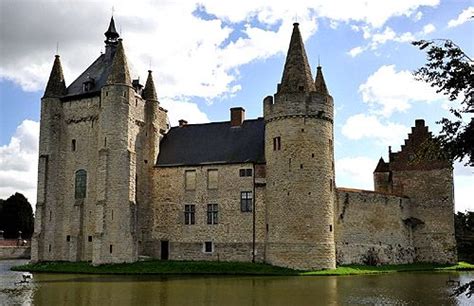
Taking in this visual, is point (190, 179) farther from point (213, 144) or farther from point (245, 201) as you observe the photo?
point (245, 201)

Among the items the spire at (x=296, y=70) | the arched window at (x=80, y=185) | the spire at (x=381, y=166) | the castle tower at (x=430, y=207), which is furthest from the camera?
the spire at (x=381, y=166)

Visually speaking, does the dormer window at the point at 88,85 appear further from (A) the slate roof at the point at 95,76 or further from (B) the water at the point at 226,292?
(B) the water at the point at 226,292

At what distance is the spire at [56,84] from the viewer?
43.4 m

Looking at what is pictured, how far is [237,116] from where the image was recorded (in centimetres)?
4431

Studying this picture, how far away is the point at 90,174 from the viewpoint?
41.2 meters

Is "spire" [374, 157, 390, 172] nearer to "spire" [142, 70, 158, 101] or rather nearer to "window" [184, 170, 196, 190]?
"window" [184, 170, 196, 190]

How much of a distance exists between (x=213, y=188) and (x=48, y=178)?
1241 centimetres

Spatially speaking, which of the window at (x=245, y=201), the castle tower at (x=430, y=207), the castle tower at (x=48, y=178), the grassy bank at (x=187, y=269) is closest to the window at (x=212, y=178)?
the window at (x=245, y=201)

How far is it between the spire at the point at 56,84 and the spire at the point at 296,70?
56.4 feet

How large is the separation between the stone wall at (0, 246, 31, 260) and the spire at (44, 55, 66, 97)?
85.6 feet

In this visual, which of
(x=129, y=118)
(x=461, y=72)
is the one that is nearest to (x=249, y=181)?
(x=129, y=118)

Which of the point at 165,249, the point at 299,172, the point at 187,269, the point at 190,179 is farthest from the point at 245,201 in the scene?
the point at 165,249

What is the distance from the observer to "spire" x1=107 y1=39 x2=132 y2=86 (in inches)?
1576

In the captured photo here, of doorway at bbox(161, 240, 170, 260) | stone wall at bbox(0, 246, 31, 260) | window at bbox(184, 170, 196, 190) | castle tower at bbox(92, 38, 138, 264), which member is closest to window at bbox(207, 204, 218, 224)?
window at bbox(184, 170, 196, 190)
